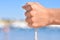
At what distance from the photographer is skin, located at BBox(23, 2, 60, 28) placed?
33.4 inches

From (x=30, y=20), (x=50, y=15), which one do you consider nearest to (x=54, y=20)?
(x=50, y=15)

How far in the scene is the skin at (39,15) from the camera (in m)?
0.85

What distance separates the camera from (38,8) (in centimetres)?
87

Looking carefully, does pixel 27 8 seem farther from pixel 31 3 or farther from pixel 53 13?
pixel 53 13

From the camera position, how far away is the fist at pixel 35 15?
0.85 metres

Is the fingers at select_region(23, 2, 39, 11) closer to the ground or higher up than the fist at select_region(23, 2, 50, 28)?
higher up

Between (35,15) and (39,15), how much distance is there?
22 mm

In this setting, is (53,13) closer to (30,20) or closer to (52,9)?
(52,9)

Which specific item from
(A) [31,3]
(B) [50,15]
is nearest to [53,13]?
(B) [50,15]

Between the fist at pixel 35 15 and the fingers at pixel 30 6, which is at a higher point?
the fingers at pixel 30 6

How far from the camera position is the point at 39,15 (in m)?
0.87

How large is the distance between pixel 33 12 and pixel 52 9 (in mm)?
119

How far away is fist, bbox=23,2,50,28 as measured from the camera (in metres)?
0.85

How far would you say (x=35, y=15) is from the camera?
33.6 inches
